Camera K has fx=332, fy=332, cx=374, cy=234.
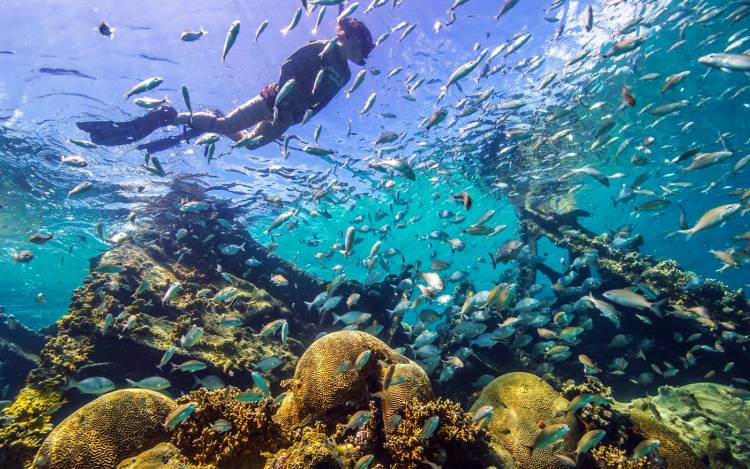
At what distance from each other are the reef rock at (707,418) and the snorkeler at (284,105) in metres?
9.18

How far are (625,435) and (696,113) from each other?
23357 mm

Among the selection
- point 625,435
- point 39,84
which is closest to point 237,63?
point 39,84

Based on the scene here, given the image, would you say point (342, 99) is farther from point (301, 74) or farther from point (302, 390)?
point (302, 390)

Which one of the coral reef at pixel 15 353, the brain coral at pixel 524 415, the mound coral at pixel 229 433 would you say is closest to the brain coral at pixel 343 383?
the mound coral at pixel 229 433

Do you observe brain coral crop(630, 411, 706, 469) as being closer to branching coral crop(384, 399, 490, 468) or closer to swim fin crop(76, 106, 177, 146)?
branching coral crop(384, 399, 490, 468)

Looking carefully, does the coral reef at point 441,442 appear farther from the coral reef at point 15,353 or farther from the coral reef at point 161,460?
the coral reef at point 15,353

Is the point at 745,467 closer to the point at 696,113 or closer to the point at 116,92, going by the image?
the point at 116,92

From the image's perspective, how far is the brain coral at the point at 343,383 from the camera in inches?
196

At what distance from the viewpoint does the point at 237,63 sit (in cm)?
1242

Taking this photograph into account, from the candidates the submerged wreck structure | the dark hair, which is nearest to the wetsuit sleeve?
the dark hair

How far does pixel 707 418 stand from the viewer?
671cm

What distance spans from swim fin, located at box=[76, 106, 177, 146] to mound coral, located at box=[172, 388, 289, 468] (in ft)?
29.5

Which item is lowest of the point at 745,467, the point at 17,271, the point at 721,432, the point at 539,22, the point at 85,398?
the point at 745,467

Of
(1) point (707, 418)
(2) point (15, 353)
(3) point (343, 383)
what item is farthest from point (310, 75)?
(2) point (15, 353)
